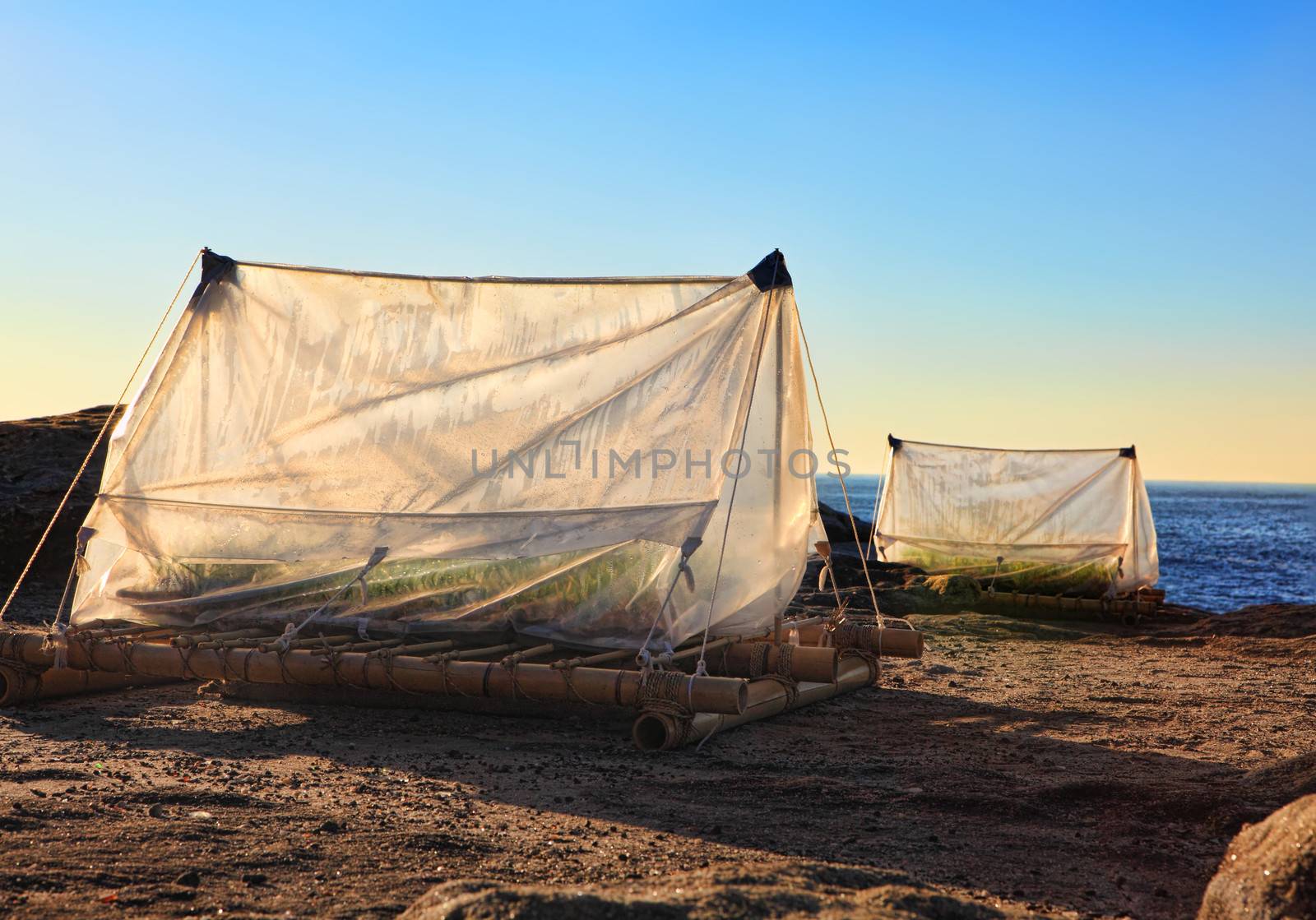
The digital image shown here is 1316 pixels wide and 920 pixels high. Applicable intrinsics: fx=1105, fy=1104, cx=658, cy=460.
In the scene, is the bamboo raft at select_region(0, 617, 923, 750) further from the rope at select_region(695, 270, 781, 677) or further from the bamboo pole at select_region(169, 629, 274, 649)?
the rope at select_region(695, 270, 781, 677)

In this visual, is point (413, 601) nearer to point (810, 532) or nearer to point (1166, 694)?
point (810, 532)

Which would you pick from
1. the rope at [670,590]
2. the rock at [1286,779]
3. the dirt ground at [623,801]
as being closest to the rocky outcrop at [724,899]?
the dirt ground at [623,801]

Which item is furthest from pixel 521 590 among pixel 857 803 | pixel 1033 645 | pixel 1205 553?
pixel 1205 553

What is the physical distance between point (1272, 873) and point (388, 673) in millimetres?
4827

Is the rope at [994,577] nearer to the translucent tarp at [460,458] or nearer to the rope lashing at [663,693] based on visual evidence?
the translucent tarp at [460,458]

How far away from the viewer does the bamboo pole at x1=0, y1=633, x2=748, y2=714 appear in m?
6.00

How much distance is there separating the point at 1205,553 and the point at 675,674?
4340 cm

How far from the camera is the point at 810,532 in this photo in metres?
8.14

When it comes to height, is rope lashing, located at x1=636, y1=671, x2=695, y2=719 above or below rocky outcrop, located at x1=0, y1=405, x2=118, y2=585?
below

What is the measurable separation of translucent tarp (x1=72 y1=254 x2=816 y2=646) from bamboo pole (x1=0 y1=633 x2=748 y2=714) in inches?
25.8

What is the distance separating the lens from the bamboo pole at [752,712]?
6.04 m

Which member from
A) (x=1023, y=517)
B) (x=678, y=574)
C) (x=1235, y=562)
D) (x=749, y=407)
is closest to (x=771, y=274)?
(x=749, y=407)

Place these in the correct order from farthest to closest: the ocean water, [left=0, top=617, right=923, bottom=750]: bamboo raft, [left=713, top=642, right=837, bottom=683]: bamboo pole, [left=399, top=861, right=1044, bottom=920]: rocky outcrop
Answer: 1. the ocean water
2. [left=713, top=642, right=837, bottom=683]: bamboo pole
3. [left=0, top=617, right=923, bottom=750]: bamboo raft
4. [left=399, top=861, right=1044, bottom=920]: rocky outcrop

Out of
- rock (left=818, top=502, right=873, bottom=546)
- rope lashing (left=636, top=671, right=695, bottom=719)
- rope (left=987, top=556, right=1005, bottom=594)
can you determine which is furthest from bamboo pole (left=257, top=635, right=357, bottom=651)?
rock (left=818, top=502, right=873, bottom=546)
